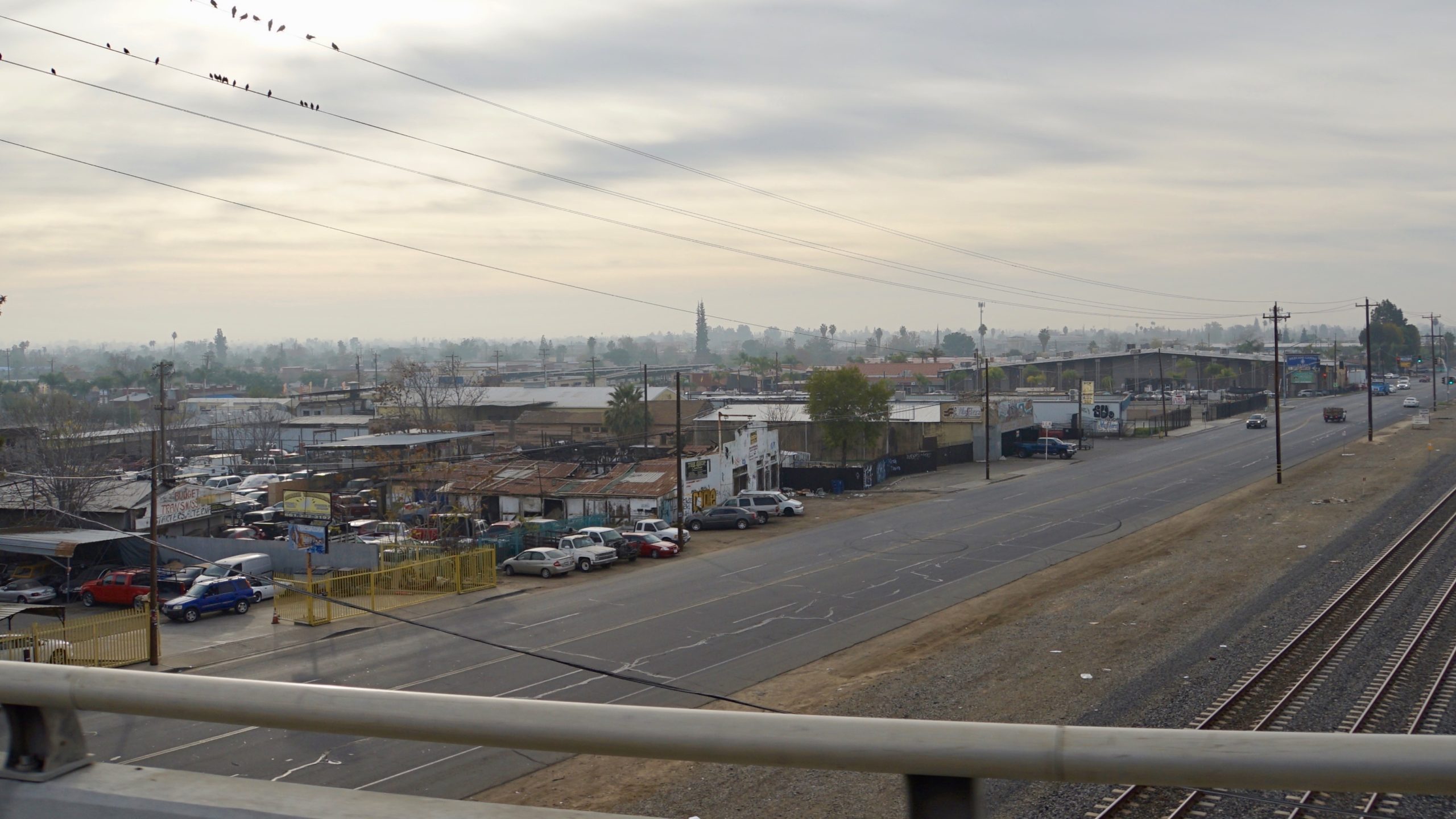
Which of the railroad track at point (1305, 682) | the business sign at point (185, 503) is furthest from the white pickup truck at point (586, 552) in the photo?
the railroad track at point (1305, 682)

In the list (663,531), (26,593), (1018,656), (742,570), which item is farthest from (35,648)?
(663,531)

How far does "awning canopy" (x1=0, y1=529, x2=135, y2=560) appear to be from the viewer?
101 feet

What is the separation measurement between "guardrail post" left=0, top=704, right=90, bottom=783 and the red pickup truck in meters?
30.5

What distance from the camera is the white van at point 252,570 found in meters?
29.7

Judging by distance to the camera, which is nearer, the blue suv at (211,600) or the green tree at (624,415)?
the blue suv at (211,600)

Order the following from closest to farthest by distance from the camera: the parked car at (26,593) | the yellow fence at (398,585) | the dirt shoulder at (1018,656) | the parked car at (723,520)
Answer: the dirt shoulder at (1018,656), the yellow fence at (398,585), the parked car at (26,593), the parked car at (723,520)

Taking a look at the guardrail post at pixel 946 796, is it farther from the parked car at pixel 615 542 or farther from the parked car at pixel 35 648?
the parked car at pixel 615 542

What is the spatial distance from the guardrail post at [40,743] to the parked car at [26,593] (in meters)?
32.7

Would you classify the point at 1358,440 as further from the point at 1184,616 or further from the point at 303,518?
the point at 303,518

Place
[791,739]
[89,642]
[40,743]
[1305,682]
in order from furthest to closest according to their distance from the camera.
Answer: [89,642] < [1305,682] < [40,743] < [791,739]

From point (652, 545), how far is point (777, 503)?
362 inches

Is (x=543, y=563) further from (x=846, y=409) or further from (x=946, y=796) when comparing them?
(x=946, y=796)

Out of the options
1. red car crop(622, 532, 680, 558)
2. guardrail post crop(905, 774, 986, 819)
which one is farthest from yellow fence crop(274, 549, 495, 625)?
guardrail post crop(905, 774, 986, 819)

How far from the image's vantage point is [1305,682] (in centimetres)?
1747
